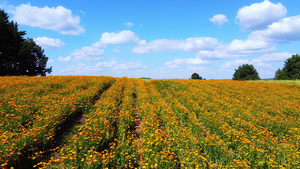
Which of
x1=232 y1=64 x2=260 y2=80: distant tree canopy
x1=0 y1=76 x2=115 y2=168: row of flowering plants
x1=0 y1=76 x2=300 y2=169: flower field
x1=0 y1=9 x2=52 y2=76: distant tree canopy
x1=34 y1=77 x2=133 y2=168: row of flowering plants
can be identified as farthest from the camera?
x1=232 y1=64 x2=260 y2=80: distant tree canopy

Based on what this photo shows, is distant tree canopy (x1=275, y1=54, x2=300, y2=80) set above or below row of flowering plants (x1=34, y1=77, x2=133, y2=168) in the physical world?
above

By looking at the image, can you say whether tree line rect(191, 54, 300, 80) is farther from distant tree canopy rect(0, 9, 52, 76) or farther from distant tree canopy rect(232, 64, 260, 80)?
distant tree canopy rect(0, 9, 52, 76)

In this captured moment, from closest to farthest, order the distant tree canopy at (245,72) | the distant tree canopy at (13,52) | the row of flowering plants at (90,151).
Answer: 1. the row of flowering plants at (90,151)
2. the distant tree canopy at (13,52)
3. the distant tree canopy at (245,72)

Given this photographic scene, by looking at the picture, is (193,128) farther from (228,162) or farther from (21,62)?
(21,62)

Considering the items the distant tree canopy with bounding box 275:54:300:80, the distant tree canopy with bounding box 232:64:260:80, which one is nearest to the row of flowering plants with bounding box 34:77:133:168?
the distant tree canopy with bounding box 275:54:300:80

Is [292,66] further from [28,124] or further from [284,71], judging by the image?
[28,124]

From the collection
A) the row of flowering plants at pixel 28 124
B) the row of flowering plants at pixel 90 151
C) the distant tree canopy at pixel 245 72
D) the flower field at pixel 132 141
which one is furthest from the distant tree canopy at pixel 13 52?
the distant tree canopy at pixel 245 72

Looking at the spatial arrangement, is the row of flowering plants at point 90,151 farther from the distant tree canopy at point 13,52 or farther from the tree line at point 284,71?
the tree line at point 284,71

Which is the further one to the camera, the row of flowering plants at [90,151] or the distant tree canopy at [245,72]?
the distant tree canopy at [245,72]

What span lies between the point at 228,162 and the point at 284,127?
6.59m

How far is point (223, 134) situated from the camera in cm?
920

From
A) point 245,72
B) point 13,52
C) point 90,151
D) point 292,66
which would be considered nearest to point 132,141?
point 90,151

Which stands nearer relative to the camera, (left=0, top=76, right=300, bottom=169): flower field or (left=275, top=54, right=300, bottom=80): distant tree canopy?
(left=0, top=76, right=300, bottom=169): flower field

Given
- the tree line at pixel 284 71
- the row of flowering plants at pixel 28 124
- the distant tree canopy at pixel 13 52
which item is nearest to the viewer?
the row of flowering plants at pixel 28 124
